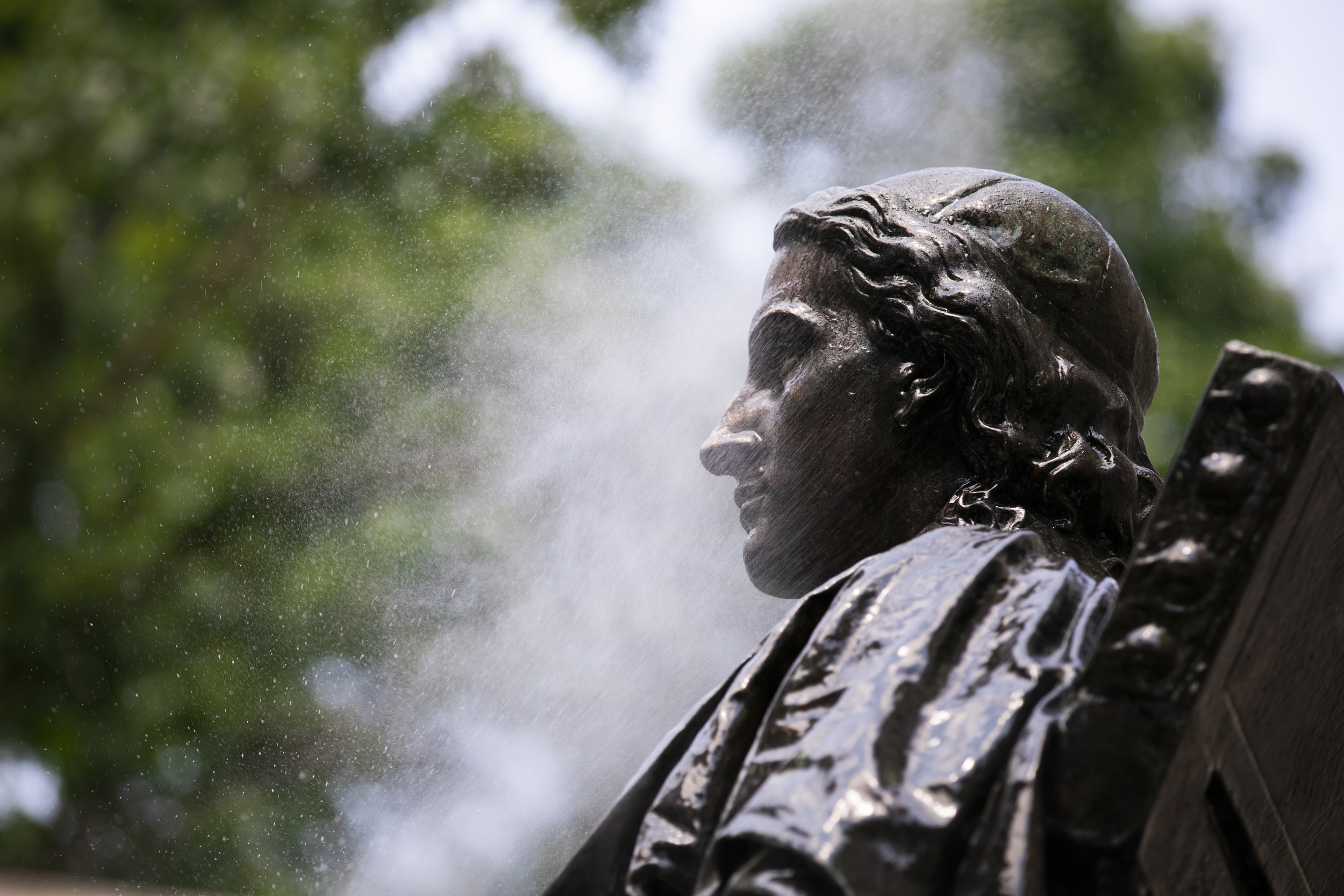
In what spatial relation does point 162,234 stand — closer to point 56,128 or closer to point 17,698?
point 56,128

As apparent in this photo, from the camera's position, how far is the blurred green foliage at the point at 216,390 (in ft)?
19.1

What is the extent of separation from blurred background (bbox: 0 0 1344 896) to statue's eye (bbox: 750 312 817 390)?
6.45 ft

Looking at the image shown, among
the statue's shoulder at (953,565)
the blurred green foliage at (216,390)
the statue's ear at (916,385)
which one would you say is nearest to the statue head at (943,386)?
the statue's ear at (916,385)

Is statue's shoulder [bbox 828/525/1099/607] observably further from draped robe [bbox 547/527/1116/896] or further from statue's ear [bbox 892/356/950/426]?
statue's ear [bbox 892/356/950/426]

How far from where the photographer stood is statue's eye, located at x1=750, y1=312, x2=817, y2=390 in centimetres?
214

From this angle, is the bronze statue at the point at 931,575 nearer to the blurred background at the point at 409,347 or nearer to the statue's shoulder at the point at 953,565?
the statue's shoulder at the point at 953,565

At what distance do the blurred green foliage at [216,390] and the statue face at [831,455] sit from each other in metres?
3.50

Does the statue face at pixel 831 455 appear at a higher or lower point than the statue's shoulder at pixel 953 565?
higher

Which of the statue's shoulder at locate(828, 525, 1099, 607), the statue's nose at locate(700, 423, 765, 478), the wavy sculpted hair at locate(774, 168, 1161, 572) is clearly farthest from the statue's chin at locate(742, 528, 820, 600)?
the statue's shoulder at locate(828, 525, 1099, 607)

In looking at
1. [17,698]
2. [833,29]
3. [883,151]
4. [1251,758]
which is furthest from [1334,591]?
[17,698]

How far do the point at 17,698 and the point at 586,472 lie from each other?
11.2ft

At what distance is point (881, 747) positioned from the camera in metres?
1.28

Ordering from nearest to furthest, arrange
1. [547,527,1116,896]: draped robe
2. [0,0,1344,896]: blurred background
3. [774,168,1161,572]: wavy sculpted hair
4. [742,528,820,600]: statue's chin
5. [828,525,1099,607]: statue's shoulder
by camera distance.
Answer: [547,527,1116,896]: draped robe < [828,525,1099,607]: statue's shoulder < [774,168,1161,572]: wavy sculpted hair < [742,528,820,600]: statue's chin < [0,0,1344,896]: blurred background

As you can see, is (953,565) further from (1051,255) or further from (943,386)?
(1051,255)
